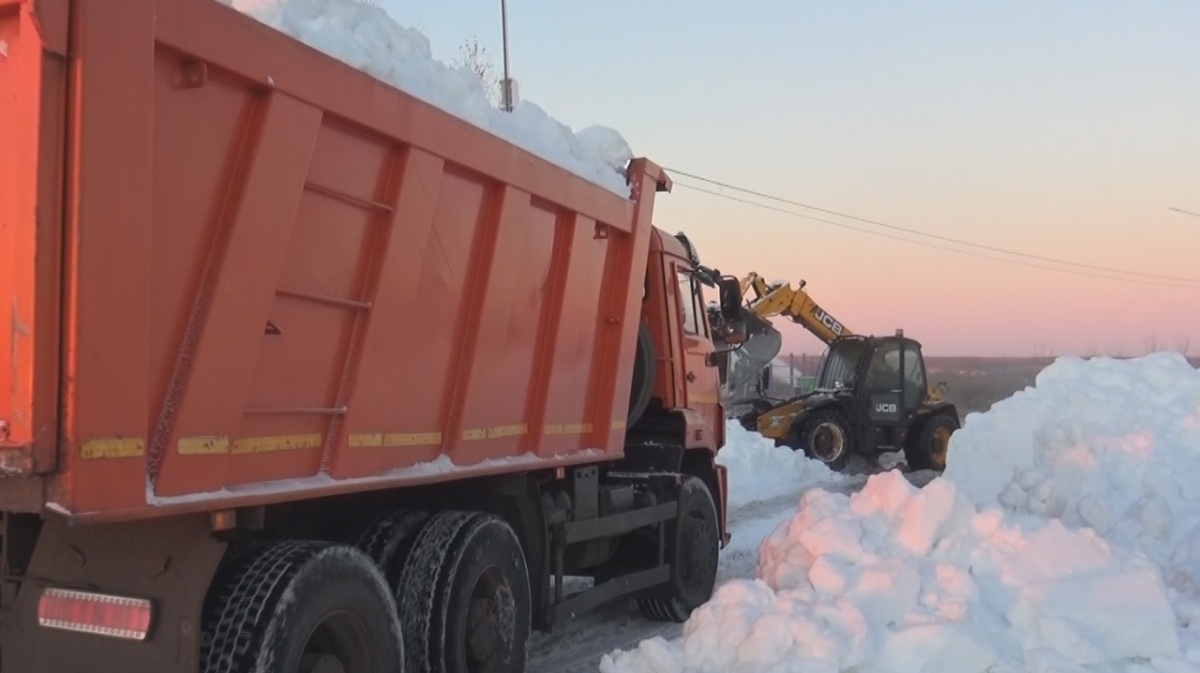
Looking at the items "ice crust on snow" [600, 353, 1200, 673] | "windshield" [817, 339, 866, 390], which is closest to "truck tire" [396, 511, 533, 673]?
"ice crust on snow" [600, 353, 1200, 673]

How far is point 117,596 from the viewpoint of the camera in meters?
3.62

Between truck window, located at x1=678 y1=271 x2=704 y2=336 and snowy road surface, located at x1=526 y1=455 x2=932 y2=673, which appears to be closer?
snowy road surface, located at x1=526 y1=455 x2=932 y2=673

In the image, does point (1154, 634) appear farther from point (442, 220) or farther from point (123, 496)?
point (123, 496)

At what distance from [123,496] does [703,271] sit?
20.6 ft

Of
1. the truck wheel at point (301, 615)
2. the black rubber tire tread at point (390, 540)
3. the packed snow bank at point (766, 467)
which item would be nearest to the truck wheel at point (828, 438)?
the packed snow bank at point (766, 467)

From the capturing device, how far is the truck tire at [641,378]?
7797 millimetres

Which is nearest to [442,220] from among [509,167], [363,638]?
[509,167]

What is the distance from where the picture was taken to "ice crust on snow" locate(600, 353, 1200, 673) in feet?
17.2

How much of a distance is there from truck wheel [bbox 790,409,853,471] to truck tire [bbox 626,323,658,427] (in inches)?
472

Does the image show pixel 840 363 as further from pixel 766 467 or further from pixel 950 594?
pixel 950 594

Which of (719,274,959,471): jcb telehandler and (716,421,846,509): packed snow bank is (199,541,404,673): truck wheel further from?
(719,274,959,471): jcb telehandler

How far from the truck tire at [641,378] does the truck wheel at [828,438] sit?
11988 mm

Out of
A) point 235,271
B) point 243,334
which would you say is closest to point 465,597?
Answer: point 243,334

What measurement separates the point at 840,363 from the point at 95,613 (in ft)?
58.7
